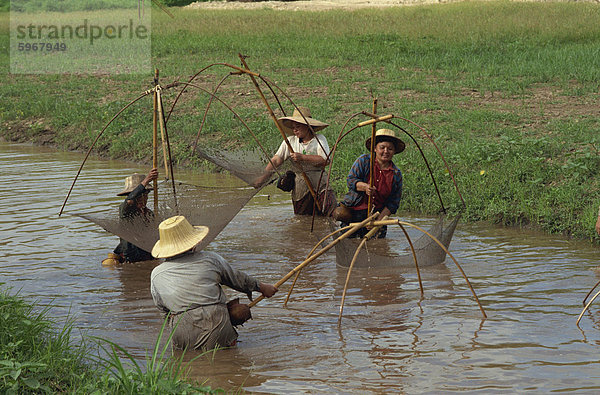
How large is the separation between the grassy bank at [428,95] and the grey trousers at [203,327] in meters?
3.87

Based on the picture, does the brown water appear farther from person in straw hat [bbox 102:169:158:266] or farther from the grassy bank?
the grassy bank

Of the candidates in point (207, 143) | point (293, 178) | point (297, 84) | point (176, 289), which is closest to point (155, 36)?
point (297, 84)

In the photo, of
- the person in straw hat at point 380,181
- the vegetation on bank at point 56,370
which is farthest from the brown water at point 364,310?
the vegetation on bank at point 56,370

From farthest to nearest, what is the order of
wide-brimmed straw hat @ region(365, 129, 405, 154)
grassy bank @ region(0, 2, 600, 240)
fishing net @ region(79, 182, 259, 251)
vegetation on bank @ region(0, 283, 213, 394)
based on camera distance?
grassy bank @ region(0, 2, 600, 240) < wide-brimmed straw hat @ region(365, 129, 405, 154) < fishing net @ region(79, 182, 259, 251) < vegetation on bank @ region(0, 283, 213, 394)

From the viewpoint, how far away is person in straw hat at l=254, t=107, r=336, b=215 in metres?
7.76

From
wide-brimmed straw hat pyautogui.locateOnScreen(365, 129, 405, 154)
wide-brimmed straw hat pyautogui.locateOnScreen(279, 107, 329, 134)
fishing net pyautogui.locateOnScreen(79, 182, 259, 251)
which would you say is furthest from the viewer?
wide-brimmed straw hat pyautogui.locateOnScreen(279, 107, 329, 134)

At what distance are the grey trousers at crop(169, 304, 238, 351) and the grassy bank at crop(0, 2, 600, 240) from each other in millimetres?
3868

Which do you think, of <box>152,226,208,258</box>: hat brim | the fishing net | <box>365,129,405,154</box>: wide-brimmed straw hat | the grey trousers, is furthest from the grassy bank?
<box>152,226,208,258</box>: hat brim

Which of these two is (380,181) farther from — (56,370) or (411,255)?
(56,370)

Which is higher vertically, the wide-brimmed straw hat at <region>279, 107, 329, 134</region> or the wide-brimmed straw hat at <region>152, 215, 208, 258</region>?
the wide-brimmed straw hat at <region>279, 107, 329, 134</region>

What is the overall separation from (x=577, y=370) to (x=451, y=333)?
91cm

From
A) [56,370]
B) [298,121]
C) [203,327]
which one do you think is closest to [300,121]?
[298,121]

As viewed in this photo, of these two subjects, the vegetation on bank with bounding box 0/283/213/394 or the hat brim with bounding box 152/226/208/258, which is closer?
the vegetation on bank with bounding box 0/283/213/394

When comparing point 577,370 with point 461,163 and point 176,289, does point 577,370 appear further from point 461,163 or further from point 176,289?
point 461,163
